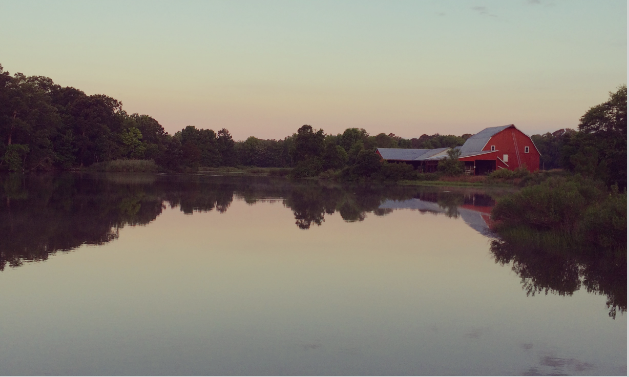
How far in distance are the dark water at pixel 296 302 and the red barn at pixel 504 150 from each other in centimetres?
4720

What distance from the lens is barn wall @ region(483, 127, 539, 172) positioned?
6600cm

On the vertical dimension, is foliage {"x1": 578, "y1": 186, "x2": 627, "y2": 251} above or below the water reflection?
above

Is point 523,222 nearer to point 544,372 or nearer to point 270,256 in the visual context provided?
point 270,256

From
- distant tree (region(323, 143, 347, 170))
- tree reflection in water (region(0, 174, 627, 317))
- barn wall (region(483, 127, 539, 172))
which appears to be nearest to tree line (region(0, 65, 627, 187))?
distant tree (region(323, 143, 347, 170))

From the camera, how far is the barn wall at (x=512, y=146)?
66.0 m

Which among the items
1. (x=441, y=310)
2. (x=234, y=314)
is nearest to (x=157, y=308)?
(x=234, y=314)

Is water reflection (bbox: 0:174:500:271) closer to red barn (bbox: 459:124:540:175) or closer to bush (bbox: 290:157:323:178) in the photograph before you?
red barn (bbox: 459:124:540:175)

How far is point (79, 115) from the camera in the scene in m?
84.8

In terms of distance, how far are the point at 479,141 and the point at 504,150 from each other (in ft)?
11.0

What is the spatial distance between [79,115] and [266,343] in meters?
86.4

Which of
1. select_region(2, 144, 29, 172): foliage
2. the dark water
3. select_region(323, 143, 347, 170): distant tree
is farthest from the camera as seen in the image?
select_region(323, 143, 347, 170): distant tree

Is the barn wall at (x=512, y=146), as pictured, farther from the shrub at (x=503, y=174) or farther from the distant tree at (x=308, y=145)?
the distant tree at (x=308, y=145)

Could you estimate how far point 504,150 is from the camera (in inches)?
2611

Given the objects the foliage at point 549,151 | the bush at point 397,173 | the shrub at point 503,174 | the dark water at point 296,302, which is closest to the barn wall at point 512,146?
the shrub at point 503,174
